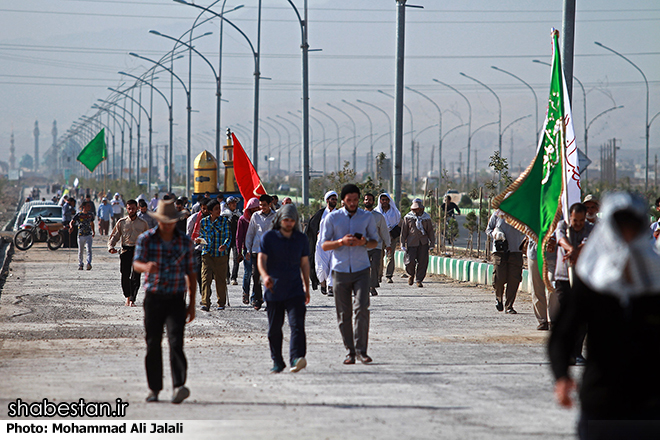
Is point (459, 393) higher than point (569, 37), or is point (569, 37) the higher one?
point (569, 37)

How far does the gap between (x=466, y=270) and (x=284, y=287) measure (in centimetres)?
1115

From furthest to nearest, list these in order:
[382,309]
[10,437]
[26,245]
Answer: [26,245] < [382,309] < [10,437]

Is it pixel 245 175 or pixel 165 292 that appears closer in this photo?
pixel 165 292

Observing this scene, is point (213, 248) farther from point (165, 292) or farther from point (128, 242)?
point (165, 292)

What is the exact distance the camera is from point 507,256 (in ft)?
44.5

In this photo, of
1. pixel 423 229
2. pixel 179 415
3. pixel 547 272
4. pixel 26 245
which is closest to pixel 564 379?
pixel 179 415


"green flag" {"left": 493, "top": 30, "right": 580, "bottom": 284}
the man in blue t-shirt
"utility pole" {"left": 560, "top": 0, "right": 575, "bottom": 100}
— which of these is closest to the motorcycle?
"utility pole" {"left": 560, "top": 0, "right": 575, "bottom": 100}

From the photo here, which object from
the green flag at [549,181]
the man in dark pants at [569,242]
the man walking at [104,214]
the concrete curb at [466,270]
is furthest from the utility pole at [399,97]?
the man walking at [104,214]

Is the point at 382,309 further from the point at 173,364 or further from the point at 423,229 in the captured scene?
the point at 173,364

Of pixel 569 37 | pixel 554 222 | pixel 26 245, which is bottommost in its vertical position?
pixel 26 245

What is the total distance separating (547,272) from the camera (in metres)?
10.2

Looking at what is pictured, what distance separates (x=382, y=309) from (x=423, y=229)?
13.6ft

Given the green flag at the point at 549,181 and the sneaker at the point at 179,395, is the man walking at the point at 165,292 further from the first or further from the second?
the green flag at the point at 549,181

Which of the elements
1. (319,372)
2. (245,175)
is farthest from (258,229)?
(245,175)
